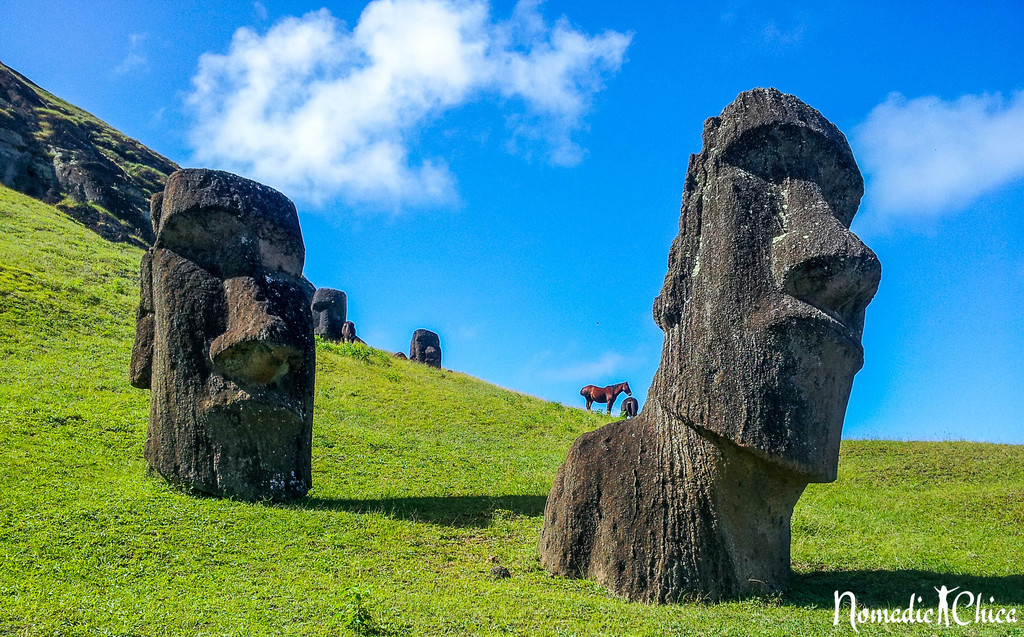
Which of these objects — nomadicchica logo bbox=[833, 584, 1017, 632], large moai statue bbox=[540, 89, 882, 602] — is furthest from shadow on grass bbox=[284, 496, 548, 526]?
nomadicchica logo bbox=[833, 584, 1017, 632]

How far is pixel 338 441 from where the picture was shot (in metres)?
15.2

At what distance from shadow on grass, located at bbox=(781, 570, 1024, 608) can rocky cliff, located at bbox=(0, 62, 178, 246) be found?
39228 millimetres

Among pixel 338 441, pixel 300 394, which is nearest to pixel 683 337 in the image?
pixel 300 394

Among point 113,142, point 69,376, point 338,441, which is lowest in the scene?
point 338,441

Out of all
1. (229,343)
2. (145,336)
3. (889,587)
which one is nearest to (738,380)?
(889,587)

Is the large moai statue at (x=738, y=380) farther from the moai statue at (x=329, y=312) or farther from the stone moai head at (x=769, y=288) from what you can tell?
the moai statue at (x=329, y=312)

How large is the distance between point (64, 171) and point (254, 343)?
40.3 meters

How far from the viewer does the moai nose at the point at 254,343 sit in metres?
10.2

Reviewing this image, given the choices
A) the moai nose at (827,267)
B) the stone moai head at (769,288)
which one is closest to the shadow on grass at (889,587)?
the stone moai head at (769,288)

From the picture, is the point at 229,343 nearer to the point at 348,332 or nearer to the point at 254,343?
the point at 254,343

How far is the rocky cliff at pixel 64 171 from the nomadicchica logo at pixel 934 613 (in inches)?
1582

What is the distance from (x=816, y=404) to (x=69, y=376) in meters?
13.1

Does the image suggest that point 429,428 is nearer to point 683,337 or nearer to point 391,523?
point 391,523

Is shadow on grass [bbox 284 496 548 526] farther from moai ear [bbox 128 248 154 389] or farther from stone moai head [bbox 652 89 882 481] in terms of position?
stone moai head [bbox 652 89 882 481]
